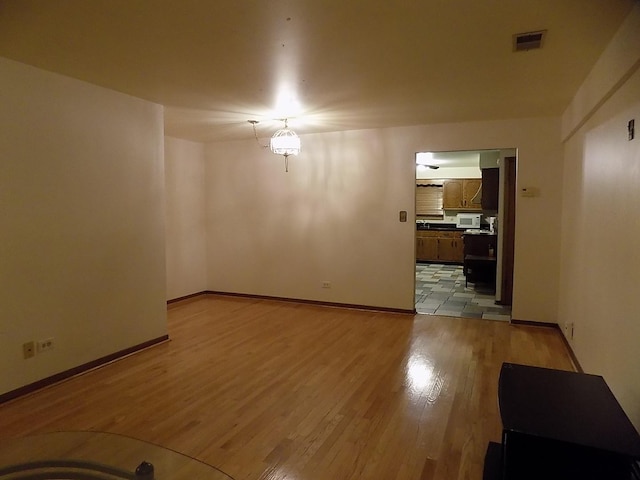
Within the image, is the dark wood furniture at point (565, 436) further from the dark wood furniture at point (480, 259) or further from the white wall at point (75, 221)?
the dark wood furniture at point (480, 259)

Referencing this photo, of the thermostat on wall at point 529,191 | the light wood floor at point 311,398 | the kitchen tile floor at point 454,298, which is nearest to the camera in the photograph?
the light wood floor at point 311,398

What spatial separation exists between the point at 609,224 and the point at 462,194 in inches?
305

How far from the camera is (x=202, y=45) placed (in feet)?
8.34

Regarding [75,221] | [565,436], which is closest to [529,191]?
[565,436]

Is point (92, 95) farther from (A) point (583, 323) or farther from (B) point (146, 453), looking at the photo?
(A) point (583, 323)

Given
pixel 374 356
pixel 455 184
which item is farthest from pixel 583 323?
pixel 455 184

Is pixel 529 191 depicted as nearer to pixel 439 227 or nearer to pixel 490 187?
pixel 490 187

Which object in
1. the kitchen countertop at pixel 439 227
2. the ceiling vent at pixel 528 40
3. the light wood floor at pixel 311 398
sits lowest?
the light wood floor at pixel 311 398

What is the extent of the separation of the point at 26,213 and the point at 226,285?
368 cm

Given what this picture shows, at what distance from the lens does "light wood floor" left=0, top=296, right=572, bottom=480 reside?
7.41ft

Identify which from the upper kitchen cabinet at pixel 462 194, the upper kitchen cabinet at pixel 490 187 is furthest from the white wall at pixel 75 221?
the upper kitchen cabinet at pixel 462 194

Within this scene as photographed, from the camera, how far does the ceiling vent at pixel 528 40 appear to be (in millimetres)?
2355

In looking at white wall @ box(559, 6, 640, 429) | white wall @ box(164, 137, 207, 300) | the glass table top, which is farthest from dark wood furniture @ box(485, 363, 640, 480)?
white wall @ box(164, 137, 207, 300)

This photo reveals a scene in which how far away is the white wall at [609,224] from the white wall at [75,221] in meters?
3.72
